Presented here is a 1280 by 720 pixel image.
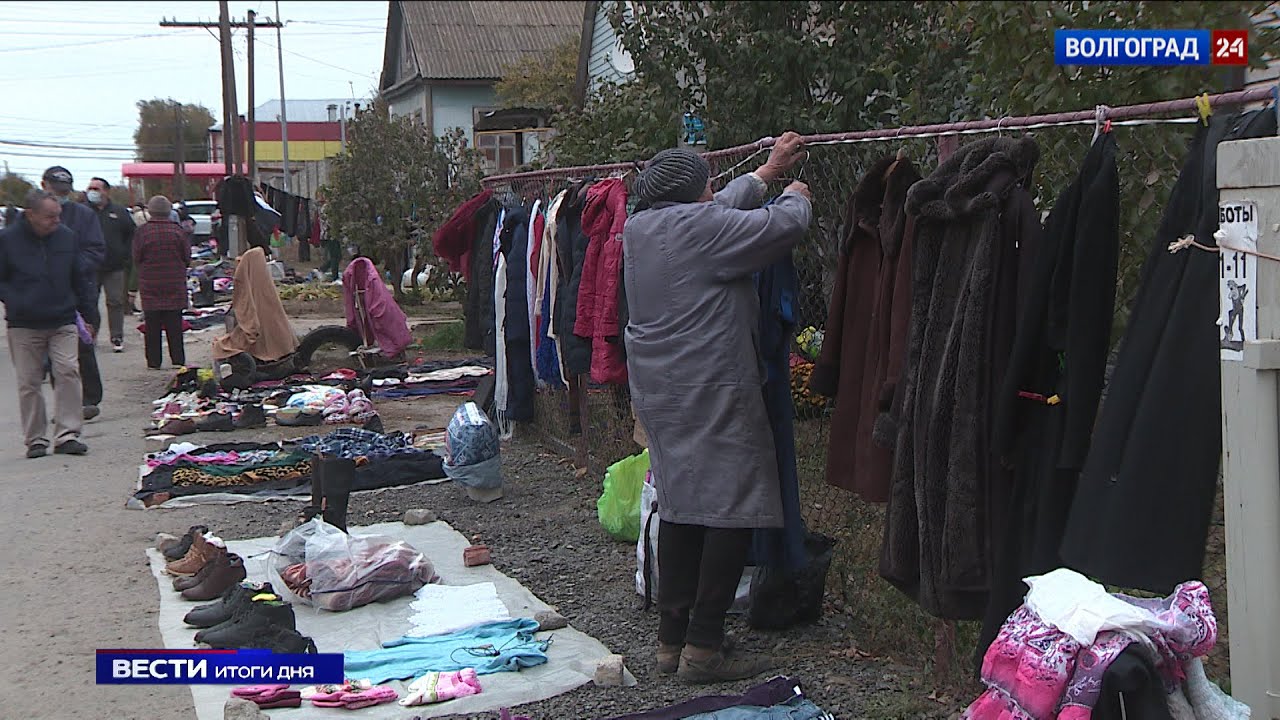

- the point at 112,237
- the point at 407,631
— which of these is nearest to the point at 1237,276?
the point at 407,631

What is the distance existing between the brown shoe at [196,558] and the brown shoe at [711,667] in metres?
2.95

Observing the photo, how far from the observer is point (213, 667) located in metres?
5.54

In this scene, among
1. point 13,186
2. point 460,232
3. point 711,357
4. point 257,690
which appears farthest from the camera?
point 13,186

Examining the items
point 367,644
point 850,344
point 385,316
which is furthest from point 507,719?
point 385,316

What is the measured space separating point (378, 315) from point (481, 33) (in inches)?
942

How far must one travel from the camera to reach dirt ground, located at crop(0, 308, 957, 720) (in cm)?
521

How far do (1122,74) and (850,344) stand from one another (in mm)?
1973

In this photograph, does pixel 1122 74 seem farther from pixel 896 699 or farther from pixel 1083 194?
pixel 896 699

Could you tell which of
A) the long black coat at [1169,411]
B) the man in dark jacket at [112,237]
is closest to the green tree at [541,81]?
the man in dark jacket at [112,237]

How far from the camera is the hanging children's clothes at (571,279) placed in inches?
326

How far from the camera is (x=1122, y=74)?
18.9ft

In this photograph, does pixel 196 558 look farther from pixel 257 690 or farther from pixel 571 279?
pixel 571 279

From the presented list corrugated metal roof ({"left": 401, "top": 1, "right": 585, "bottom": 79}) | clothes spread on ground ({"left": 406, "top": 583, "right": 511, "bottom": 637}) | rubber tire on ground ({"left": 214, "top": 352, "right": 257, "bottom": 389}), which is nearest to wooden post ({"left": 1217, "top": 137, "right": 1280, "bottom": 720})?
clothes spread on ground ({"left": 406, "top": 583, "right": 511, "bottom": 637})

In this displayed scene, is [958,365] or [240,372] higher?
[958,365]
